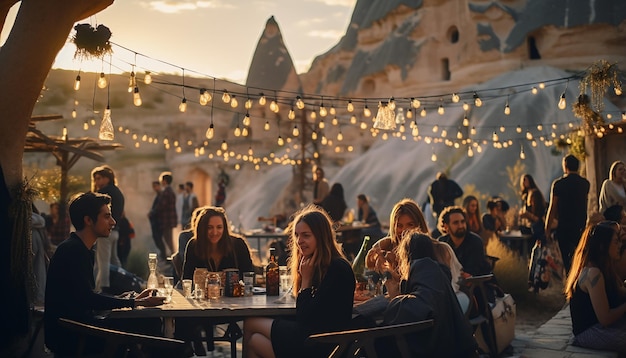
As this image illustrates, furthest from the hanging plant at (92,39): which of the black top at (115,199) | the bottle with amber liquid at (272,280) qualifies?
the black top at (115,199)

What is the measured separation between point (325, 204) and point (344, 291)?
9027 millimetres

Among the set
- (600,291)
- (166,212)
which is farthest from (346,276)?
(166,212)

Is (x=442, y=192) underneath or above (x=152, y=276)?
above

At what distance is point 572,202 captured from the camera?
35.5ft

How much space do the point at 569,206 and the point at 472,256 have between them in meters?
3.82

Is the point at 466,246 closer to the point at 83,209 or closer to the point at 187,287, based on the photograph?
the point at 187,287

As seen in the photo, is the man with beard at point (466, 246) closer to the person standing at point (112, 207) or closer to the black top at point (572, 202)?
the black top at point (572, 202)

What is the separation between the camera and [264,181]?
43.6 m

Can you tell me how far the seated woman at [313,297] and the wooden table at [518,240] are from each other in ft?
29.2

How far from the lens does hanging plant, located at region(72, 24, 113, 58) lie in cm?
773

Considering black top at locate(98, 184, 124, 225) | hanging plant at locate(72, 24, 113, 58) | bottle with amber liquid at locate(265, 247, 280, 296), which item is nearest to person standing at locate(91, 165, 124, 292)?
black top at locate(98, 184, 124, 225)

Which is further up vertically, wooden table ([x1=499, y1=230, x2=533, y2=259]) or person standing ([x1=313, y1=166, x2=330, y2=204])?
person standing ([x1=313, y1=166, x2=330, y2=204])

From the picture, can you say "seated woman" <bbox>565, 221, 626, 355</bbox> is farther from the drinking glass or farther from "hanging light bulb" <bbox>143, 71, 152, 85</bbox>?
"hanging light bulb" <bbox>143, 71, 152, 85</bbox>

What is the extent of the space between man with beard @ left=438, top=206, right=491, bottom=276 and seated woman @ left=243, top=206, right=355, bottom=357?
235 cm
